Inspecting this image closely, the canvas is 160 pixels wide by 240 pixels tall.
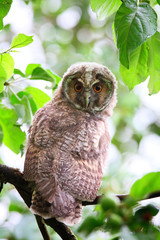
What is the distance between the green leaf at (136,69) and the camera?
1.72m

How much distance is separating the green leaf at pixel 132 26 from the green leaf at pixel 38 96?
673mm

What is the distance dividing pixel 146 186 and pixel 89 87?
5.45 feet

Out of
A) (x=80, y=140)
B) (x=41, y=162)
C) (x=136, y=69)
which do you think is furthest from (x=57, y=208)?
(x=136, y=69)

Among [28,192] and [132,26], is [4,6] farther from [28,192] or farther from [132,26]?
[28,192]

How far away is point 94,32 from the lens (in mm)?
7078

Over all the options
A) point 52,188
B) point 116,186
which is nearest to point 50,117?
point 52,188

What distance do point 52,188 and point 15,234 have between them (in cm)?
49

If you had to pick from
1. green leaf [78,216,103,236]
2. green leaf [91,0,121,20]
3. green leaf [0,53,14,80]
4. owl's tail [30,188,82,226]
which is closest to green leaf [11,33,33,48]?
green leaf [0,53,14,80]

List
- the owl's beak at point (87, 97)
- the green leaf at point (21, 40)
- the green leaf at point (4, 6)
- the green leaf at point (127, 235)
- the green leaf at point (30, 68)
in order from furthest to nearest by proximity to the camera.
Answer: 1. the owl's beak at point (87, 97)
2. the green leaf at point (30, 68)
3. the green leaf at point (21, 40)
4. the green leaf at point (4, 6)
5. the green leaf at point (127, 235)

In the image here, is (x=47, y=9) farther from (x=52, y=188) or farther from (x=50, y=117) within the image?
(x=52, y=188)

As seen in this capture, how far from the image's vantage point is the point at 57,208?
1.84 meters

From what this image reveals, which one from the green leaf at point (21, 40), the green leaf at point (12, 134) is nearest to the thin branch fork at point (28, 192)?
the green leaf at point (12, 134)

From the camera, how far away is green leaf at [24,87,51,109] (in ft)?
6.45

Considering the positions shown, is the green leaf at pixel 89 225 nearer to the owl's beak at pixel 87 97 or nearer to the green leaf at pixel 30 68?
the green leaf at pixel 30 68
